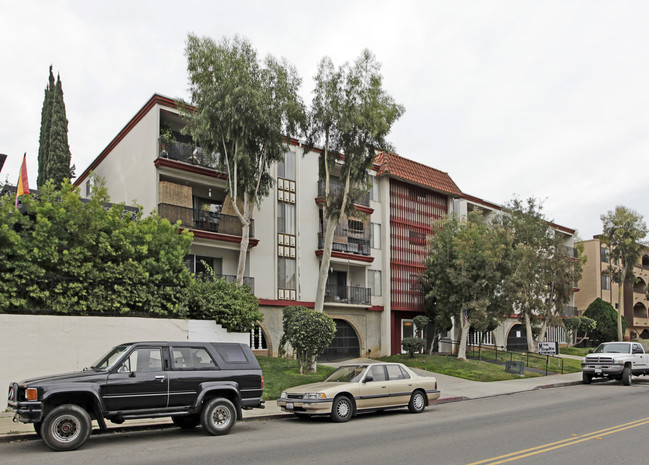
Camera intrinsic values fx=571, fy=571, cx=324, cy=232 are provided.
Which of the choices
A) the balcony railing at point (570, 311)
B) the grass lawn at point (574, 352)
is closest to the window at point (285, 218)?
the grass lawn at point (574, 352)

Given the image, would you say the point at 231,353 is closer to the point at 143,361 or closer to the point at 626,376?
the point at 143,361

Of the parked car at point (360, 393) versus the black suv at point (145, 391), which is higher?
the black suv at point (145, 391)

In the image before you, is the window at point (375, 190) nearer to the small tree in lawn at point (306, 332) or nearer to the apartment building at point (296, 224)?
the apartment building at point (296, 224)

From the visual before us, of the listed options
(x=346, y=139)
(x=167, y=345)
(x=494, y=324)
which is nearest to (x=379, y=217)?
(x=494, y=324)

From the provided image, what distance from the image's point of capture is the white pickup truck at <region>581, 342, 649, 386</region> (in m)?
23.9

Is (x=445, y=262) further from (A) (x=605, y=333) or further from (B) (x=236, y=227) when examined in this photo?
(A) (x=605, y=333)

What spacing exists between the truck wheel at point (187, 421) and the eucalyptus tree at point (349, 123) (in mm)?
12192

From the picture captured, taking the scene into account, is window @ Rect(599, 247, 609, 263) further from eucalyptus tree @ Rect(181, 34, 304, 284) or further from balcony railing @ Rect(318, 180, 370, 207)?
eucalyptus tree @ Rect(181, 34, 304, 284)

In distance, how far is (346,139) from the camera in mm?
24344

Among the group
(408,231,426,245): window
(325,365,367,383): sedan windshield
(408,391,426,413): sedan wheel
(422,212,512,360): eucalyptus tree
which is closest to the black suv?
(325,365,367,383): sedan windshield

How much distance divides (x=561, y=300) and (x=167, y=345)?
3357 cm

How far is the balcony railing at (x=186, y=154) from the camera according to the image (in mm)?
26337

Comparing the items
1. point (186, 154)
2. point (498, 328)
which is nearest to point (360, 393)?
point (186, 154)

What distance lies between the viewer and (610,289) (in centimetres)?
5484
